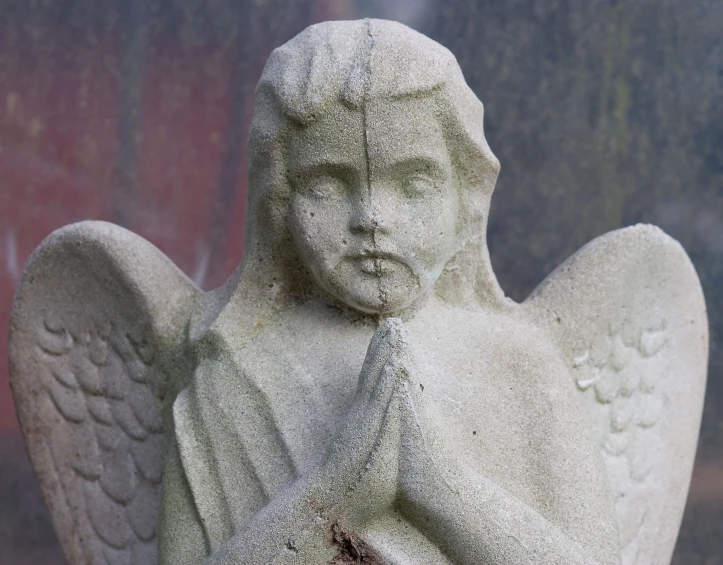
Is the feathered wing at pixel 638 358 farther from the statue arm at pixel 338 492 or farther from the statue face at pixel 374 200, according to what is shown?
the statue arm at pixel 338 492

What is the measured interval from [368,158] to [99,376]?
84 cm

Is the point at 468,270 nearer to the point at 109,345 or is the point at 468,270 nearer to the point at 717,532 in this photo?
the point at 109,345

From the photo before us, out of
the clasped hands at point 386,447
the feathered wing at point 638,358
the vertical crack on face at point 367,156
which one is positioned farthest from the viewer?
the feathered wing at point 638,358

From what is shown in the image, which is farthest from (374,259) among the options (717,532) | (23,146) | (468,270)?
(717,532)

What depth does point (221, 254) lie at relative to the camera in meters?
3.35

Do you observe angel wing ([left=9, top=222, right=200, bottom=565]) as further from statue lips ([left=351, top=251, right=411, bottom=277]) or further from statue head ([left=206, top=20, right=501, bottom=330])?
statue lips ([left=351, top=251, right=411, bottom=277])

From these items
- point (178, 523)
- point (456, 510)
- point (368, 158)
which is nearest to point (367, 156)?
point (368, 158)

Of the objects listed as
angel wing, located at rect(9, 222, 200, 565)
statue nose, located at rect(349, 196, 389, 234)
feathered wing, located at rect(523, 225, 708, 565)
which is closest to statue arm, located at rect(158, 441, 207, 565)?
angel wing, located at rect(9, 222, 200, 565)

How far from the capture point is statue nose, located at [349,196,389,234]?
1928 millimetres

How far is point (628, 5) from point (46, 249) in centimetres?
192

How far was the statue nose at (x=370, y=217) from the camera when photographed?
1928 millimetres

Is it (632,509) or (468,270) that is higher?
(468,270)

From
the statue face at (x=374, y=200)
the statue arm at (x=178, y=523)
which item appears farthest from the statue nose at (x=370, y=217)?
the statue arm at (x=178, y=523)

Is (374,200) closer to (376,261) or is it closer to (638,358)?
(376,261)
